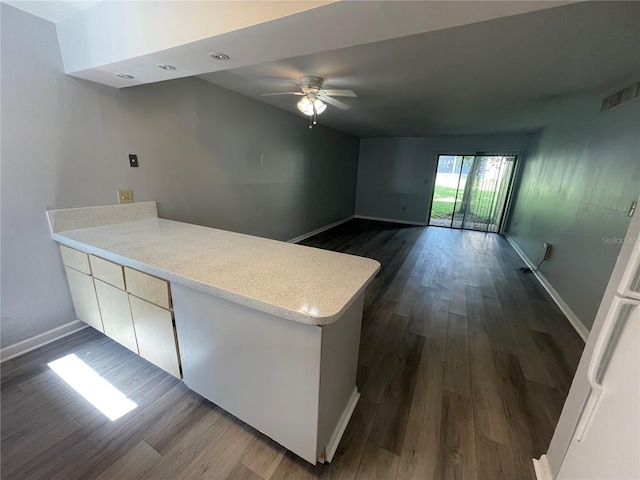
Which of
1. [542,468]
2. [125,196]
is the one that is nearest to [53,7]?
[125,196]

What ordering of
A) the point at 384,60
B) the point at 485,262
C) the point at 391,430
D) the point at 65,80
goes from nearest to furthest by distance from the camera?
the point at 391,430, the point at 65,80, the point at 384,60, the point at 485,262

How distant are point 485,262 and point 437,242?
3.95ft

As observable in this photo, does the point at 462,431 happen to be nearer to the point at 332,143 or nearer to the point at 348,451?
the point at 348,451

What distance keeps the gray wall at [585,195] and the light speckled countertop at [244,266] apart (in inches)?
97.4

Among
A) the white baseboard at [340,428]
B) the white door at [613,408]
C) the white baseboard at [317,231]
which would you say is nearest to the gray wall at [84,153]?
the white baseboard at [317,231]

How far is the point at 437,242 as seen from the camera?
17.7 ft

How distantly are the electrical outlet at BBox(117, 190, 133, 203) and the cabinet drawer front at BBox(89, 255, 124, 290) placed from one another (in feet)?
2.26

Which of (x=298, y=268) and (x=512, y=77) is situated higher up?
(x=512, y=77)

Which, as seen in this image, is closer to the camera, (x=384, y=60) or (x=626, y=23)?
(x=626, y=23)

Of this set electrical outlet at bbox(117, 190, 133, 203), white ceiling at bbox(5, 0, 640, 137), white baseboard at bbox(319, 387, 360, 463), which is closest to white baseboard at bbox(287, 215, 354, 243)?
white ceiling at bbox(5, 0, 640, 137)

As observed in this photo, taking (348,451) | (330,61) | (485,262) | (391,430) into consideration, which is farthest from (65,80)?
(485,262)

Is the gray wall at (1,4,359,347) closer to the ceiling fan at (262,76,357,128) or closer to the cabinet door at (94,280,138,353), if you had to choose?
the cabinet door at (94,280,138,353)

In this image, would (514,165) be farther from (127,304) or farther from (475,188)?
(127,304)

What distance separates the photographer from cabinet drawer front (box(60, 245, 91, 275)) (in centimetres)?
175
